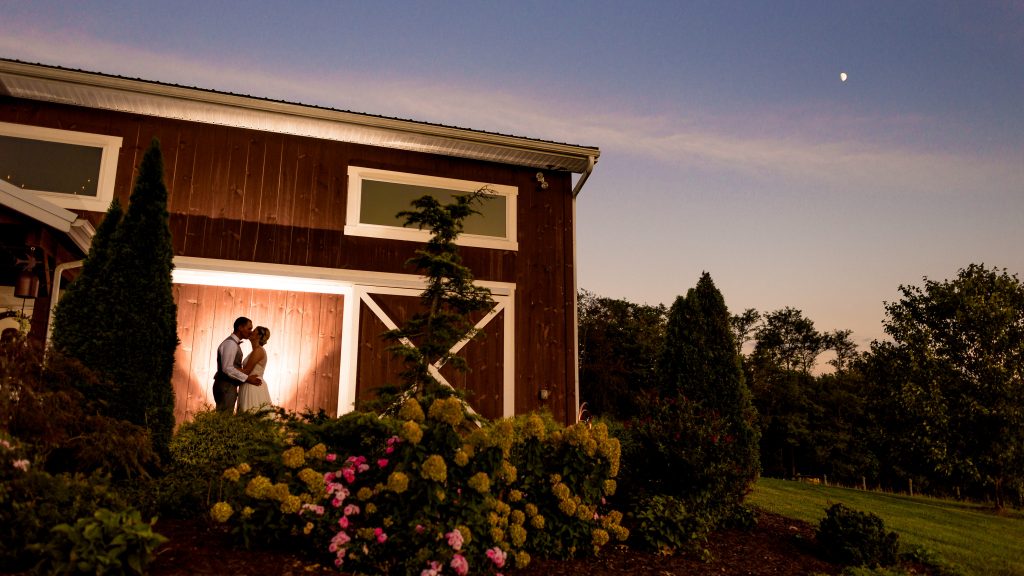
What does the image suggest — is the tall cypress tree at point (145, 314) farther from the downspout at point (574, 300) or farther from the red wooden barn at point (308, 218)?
the downspout at point (574, 300)

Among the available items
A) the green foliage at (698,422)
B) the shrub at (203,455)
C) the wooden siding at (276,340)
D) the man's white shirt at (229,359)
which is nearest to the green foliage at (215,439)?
the shrub at (203,455)

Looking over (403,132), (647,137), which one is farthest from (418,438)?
(647,137)

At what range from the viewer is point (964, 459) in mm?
17344

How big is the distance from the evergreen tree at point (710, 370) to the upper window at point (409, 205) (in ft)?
9.85

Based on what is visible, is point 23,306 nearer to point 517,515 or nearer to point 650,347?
point 517,515

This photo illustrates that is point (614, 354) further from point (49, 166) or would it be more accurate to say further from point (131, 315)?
point (131, 315)

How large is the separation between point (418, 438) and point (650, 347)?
28.4 meters

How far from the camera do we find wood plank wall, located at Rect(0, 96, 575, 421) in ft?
28.7

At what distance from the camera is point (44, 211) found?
6.49 metres

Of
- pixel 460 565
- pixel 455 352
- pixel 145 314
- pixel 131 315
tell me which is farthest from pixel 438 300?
pixel 460 565

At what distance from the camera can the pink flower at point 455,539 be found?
4132 millimetres

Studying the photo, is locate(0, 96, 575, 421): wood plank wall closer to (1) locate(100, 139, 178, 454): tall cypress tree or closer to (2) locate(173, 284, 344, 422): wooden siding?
(2) locate(173, 284, 344, 422): wooden siding

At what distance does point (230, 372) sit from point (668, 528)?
17.8 ft

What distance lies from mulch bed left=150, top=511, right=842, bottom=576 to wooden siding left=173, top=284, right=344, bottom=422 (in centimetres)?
488
